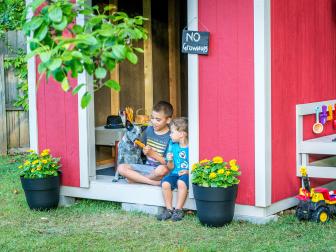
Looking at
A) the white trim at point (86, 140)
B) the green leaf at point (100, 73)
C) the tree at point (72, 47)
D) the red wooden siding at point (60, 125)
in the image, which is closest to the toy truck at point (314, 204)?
the white trim at point (86, 140)

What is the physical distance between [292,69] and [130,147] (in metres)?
1.80

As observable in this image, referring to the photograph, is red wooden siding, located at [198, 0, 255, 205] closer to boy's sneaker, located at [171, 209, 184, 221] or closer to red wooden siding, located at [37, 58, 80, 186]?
boy's sneaker, located at [171, 209, 184, 221]

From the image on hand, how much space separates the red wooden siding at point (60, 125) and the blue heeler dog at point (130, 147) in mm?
493

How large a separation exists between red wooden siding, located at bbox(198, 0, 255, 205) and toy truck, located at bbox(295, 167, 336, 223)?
0.42 meters

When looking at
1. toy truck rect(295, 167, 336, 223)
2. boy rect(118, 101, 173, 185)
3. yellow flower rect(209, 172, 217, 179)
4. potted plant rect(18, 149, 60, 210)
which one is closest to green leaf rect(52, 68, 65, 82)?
yellow flower rect(209, 172, 217, 179)

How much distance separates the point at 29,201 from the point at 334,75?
10.5 ft

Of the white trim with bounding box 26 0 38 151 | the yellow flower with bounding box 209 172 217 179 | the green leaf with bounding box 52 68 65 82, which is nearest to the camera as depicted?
the green leaf with bounding box 52 68 65 82

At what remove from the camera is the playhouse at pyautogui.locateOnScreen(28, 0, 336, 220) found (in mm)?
5680

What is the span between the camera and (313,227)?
5586 mm

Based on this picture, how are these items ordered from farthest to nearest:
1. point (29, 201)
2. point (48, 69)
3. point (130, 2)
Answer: point (130, 2)
point (29, 201)
point (48, 69)

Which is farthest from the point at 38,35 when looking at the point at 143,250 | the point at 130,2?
the point at 130,2

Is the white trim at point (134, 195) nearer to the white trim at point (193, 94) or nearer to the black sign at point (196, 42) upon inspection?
the white trim at point (193, 94)

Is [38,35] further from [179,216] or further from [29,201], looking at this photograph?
[29,201]

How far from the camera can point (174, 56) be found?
8.66 m
